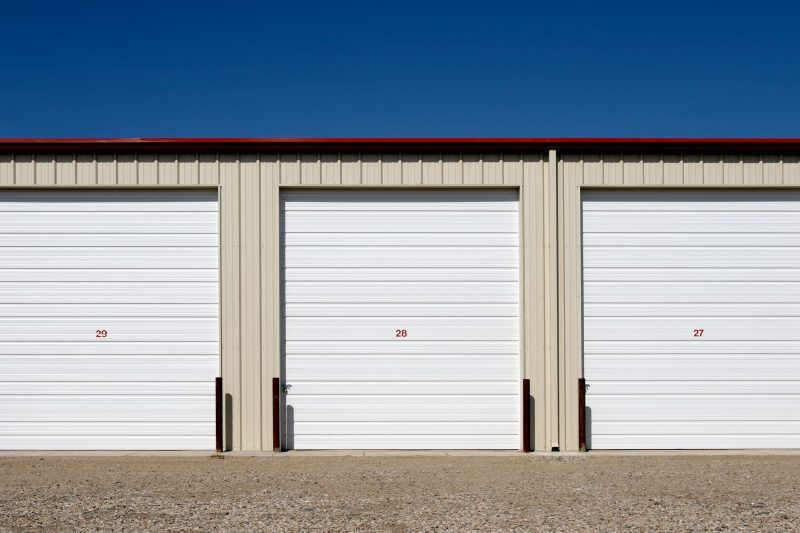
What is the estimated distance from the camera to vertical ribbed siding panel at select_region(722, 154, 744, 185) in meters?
12.5

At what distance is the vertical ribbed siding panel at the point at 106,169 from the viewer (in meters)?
12.4

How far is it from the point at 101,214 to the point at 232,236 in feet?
7.21

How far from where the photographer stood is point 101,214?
41.2ft

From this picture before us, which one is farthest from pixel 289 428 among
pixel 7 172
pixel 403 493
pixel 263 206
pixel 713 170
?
pixel 713 170

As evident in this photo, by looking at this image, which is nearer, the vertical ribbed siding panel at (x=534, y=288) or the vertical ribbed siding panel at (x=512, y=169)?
the vertical ribbed siding panel at (x=534, y=288)

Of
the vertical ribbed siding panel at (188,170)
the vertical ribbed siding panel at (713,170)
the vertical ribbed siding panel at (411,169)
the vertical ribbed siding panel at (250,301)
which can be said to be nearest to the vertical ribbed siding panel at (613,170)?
the vertical ribbed siding panel at (713,170)

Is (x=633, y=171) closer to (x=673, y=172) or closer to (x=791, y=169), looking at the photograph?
(x=673, y=172)

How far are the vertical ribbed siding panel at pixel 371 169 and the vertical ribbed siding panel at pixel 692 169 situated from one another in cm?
493

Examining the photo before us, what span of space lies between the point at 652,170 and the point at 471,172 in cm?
292

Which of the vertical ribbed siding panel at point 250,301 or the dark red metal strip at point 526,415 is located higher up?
the vertical ribbed siding panel at point 250,301

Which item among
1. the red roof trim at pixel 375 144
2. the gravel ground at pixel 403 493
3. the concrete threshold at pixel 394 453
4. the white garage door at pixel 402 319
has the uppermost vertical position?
the red roof trim at pixel 375 144

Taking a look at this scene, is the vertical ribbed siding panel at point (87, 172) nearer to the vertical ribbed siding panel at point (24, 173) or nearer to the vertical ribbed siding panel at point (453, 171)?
the vertical ribbed siding panel at point (24, 173)

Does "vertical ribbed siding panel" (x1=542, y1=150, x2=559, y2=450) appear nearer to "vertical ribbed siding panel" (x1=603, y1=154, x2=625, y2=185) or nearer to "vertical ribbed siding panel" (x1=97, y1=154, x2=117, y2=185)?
"vertical ribbed siding panel" (x1=603, y1=154, x2=625, y2=185)

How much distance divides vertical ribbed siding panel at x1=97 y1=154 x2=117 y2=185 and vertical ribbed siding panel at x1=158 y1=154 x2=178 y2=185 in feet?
2.35
